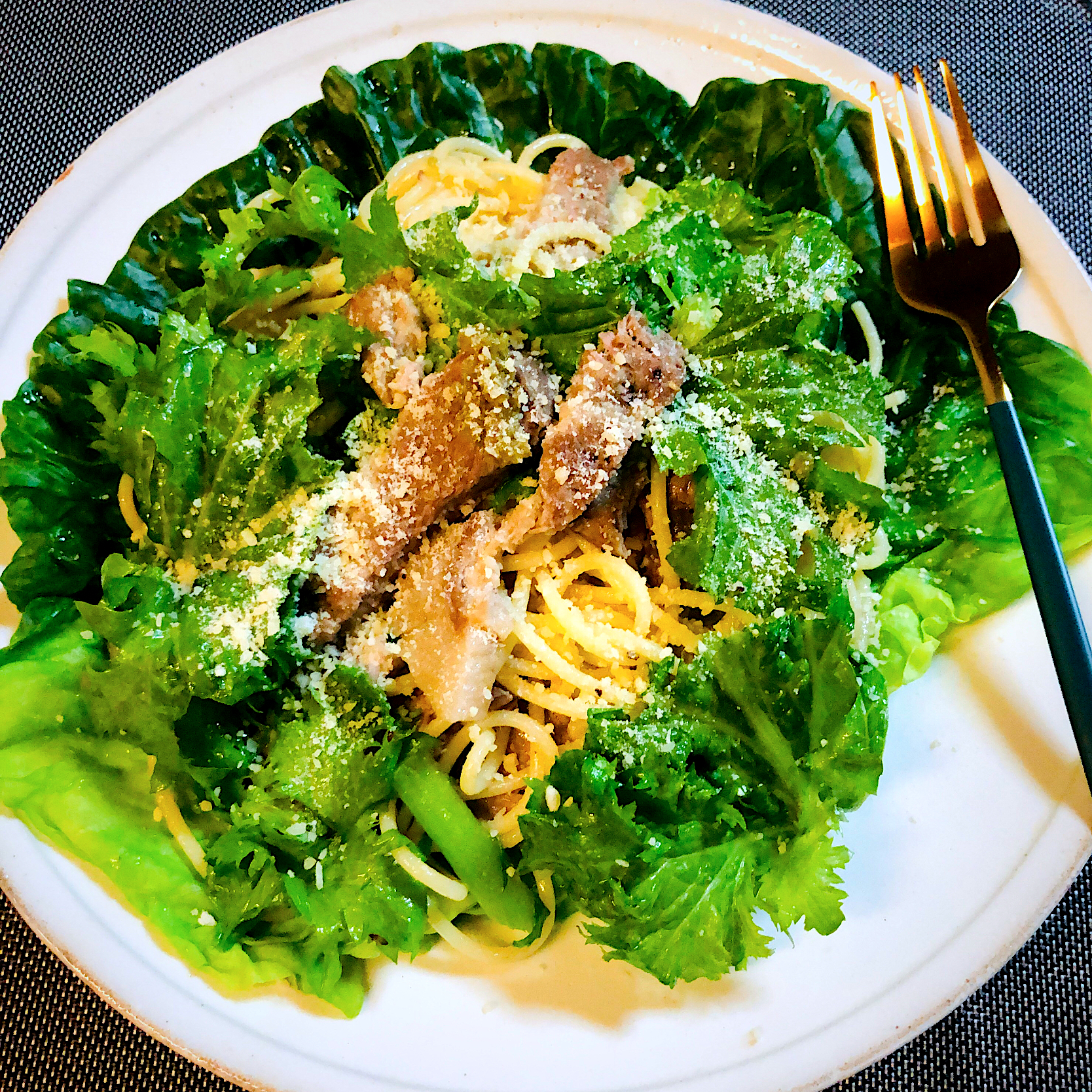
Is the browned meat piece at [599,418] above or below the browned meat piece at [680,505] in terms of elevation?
above

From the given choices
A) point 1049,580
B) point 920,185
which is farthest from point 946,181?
point 1049,580

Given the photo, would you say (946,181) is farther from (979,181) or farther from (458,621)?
(458,621)

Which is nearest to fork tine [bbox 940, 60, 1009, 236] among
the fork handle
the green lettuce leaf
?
the fork handle

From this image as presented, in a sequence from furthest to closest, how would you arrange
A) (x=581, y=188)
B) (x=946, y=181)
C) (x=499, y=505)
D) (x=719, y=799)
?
(x=581, y=188) → (x=946, y=181) → (x=499, y=505) → (x=719, y=799)

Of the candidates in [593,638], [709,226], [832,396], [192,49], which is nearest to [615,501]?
[593,638]

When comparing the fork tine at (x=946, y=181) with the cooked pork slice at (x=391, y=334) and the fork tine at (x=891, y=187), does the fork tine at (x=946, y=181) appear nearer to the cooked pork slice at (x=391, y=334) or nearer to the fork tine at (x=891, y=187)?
the fork tine at (x=891, y=187)

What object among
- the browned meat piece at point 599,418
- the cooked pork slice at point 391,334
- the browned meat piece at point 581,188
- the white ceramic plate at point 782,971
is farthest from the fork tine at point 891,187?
the cooked pork slice at point 391,334

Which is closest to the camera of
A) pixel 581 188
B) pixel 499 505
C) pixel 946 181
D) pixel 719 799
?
pixel 719 799

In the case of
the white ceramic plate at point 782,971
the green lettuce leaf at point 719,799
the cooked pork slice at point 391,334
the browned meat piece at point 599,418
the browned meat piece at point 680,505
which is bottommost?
the white ceramic plate at point 782,971
